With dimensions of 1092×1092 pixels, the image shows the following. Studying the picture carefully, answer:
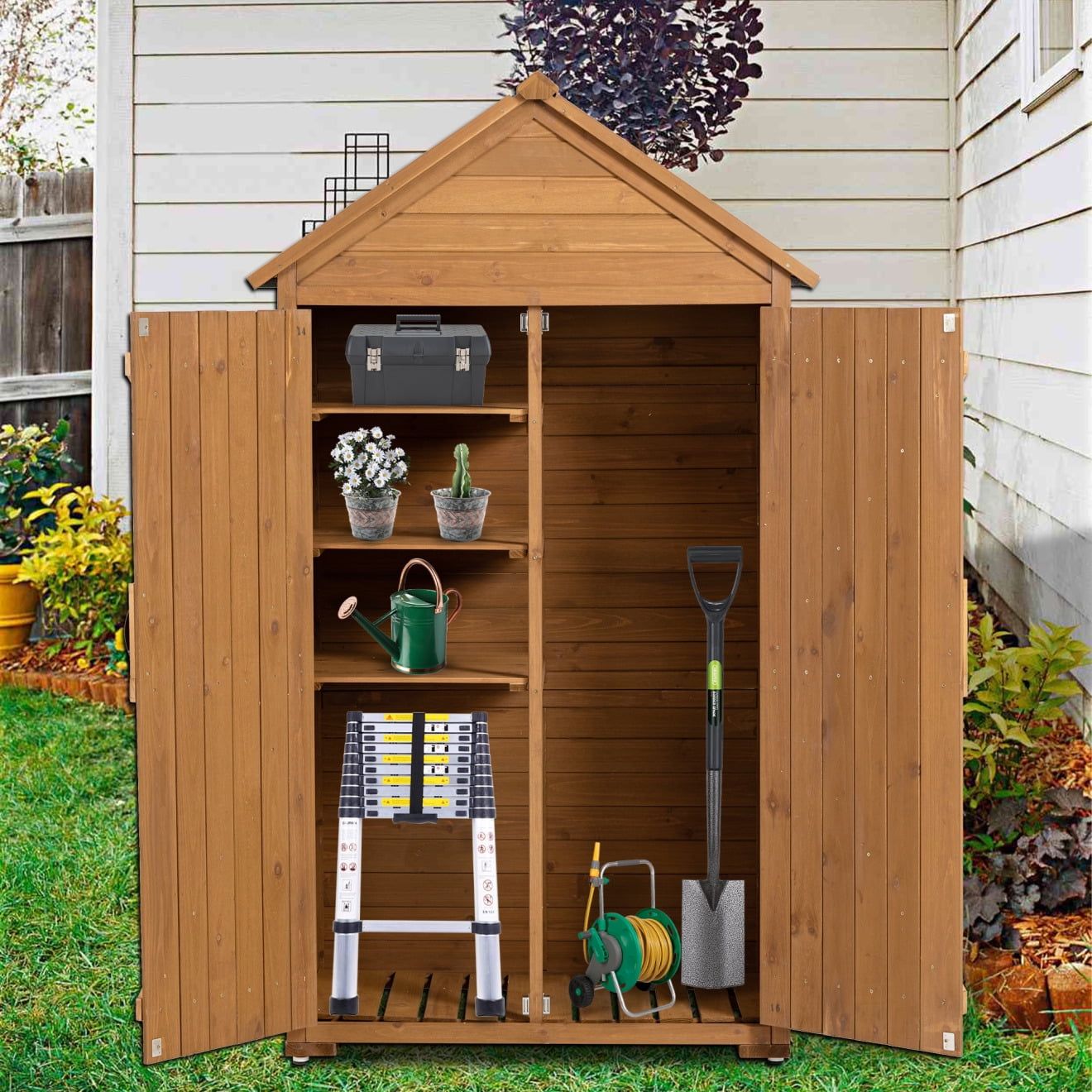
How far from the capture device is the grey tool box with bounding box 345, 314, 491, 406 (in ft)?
10.00

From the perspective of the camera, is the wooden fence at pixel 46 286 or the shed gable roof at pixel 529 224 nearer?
the shed gable roof at pixel 529 224

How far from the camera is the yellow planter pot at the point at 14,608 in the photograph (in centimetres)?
578

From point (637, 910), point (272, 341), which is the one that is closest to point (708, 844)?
point (637, 910)

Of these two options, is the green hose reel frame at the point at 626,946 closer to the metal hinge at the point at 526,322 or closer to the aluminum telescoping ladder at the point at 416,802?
the aluminum telescoping ladder at the point at 416,802

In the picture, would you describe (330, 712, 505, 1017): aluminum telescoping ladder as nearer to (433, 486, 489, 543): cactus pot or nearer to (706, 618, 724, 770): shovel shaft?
(433, 486, 489, 543): cactus pot

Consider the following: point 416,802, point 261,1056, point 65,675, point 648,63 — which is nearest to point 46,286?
point 65,675

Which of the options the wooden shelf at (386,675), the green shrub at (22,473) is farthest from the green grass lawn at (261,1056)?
the green shrub at (22,473)

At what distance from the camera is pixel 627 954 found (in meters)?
3.12

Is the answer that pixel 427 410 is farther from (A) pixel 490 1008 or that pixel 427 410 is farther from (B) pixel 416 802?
(A) pixel 490 1008

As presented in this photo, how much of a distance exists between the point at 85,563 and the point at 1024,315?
3914 millimetres

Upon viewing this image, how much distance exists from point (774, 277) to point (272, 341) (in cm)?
118

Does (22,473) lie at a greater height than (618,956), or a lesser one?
greater

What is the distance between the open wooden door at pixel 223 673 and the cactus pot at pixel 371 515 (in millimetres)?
193

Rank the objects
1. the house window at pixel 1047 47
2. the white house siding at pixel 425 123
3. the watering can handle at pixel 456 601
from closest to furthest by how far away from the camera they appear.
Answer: the watering can handle at pixel 456 601 → the house window at pixel 1047 47 → the white house siding at pixel 425 123
